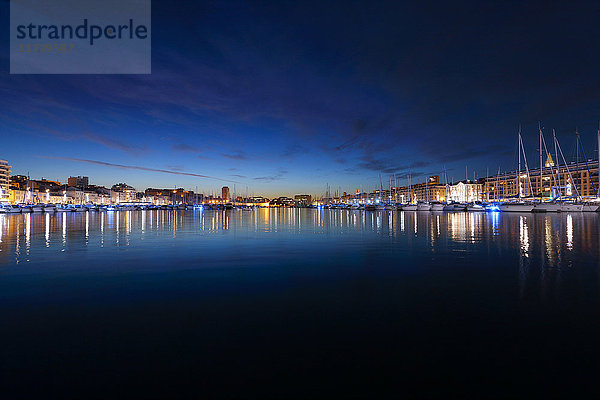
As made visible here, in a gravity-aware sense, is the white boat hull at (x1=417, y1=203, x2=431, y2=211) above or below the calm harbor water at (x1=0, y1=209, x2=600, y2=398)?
Result: above

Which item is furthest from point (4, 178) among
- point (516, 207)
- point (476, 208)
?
point (516, 207)

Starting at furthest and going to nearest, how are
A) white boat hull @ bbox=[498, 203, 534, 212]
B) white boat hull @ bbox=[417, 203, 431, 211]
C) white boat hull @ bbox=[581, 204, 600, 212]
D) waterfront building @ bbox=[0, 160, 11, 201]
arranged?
waterfront building @ bbox=[0, 160, 11, 201]
white boat hull @ bbox=[417, 203, 431, 211]
white boat hull @ bbox=[498, 203, 534, 212]
white boat hull @ bbox=[581, 204, 600, 212]

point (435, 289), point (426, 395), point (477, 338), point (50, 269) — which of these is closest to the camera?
point (426, 395)

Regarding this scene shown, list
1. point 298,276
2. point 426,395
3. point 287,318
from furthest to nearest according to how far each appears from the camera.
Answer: point 298,276 → point 287,318 → point 426,395

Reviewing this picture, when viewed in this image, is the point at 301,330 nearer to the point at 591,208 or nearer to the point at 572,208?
the point at 572,208

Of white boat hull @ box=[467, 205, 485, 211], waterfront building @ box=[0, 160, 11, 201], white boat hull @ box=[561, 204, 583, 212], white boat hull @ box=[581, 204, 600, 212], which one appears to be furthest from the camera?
waterfront building @ box=[0, 160, 11, 201]

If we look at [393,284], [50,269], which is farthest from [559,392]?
[50,269]

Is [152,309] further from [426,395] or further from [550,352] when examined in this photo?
[550,352]

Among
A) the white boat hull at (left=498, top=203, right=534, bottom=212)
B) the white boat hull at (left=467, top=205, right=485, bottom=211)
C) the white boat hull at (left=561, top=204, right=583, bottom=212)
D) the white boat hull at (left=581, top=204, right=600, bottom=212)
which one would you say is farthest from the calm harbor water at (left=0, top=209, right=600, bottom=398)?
the white boat hull at (left=467, top=205, right=485, bottom=211)

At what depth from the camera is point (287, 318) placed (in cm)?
689

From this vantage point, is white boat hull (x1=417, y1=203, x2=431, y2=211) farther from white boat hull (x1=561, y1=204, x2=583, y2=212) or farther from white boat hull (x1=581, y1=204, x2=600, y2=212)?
white boat hull (x1=581, y1=204, x2=600, y2=212)

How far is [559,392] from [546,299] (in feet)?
15.7

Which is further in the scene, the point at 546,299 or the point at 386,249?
the point at 386,249

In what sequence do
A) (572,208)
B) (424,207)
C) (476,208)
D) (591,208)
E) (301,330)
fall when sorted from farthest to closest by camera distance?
(424,207) → (476,208) → (572,208) → (591,208) → (301,330)
